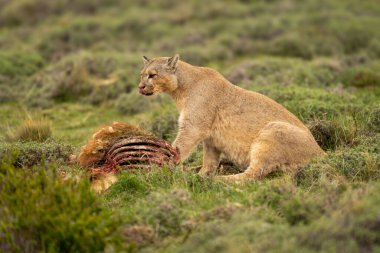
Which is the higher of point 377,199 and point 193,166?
point 377,199

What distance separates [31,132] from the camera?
35.5 feet

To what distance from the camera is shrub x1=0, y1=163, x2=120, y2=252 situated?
18.9 ft

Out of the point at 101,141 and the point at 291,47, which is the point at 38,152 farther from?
the point at 291,47

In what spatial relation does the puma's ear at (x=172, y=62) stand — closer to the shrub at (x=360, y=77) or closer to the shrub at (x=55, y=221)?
the shrub at (x=55, y=221)

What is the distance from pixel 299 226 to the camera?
19.6 ft

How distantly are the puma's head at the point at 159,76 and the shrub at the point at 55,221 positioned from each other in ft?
11.2

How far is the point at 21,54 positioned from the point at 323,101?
10.9 meters

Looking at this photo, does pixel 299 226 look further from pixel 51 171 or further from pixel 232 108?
Result: pixel 232 108

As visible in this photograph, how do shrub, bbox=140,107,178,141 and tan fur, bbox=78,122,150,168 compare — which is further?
shrub, bbox=140,107,178,141

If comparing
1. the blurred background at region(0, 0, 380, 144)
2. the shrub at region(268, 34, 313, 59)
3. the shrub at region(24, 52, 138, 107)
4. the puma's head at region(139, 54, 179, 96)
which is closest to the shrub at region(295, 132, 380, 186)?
the puma's head at region(139, 54, 179, 96)

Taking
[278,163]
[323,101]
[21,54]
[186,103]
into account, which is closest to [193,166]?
[186,103]

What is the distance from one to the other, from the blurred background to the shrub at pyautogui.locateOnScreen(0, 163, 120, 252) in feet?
18.9

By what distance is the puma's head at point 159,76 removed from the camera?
9.35 metres

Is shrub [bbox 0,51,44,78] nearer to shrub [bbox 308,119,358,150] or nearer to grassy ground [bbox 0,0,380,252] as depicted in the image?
grassy ground [bbox 0,0,380,252]
